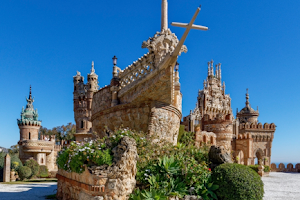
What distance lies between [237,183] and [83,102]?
3372 centimetres

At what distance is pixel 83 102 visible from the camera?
39969 mm

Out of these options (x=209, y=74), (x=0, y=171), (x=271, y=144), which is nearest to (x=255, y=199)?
(x=0, y=171)

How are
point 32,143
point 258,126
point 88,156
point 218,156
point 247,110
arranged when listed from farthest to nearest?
point 247,110
point 258,126
point 32,143
point 218,156
point 88,156

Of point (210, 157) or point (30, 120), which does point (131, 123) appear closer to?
point (210, 157)

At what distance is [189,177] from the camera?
29.2ft

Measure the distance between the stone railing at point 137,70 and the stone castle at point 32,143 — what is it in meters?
27.5

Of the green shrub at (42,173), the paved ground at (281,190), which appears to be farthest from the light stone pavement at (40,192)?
the green shrub at (42,173)

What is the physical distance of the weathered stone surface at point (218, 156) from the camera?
9750 mm

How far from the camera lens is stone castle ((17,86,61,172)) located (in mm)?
36531

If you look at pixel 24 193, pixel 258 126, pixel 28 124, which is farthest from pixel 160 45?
pixel 258 126

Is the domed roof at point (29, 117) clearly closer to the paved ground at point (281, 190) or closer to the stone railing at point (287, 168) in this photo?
the paved ground at point (281, 190)

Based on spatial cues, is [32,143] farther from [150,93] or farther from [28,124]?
[150,93]

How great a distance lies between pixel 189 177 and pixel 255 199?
194cm

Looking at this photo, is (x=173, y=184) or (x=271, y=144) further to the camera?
(x=271, y=144)
